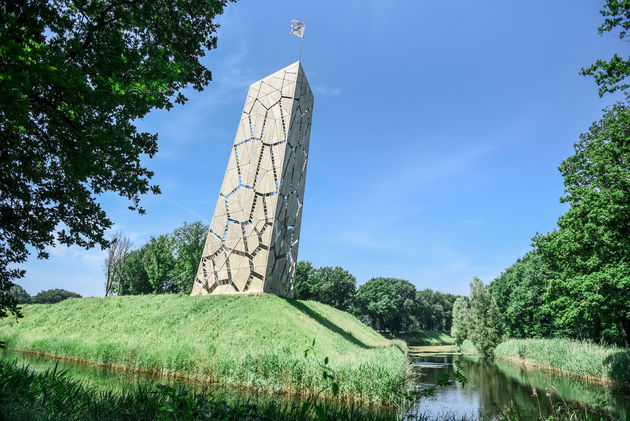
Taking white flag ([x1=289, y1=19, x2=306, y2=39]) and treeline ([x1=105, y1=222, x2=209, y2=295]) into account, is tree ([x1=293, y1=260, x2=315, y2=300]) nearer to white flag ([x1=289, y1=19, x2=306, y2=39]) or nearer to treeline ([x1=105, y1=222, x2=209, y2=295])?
treeline ([x1=105, y1=222, x2=209, y2=295])

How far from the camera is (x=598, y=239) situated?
15055 millimetres

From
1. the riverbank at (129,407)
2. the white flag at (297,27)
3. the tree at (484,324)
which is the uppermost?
the white flag at (297,27)

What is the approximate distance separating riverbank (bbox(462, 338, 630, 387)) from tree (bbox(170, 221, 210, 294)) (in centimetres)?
3291

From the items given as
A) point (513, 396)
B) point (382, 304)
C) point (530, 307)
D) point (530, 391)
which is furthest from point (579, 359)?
point (382, 304)

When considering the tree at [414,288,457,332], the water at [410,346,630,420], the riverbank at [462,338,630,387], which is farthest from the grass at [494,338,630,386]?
the tree at [414,288,457,332]

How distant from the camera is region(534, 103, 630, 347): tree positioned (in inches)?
535

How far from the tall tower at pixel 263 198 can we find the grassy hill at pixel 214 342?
6.96 ft

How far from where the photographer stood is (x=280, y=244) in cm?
2533

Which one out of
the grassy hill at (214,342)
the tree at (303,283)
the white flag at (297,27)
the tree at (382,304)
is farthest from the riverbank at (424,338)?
the white flag at (297,27)

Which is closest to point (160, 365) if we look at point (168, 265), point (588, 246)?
point (588, 246)

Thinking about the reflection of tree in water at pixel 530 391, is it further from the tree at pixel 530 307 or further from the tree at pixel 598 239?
the tree at pixel 530 307

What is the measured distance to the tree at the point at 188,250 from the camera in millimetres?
39656

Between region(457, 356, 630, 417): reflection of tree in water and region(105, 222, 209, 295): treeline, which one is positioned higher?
region(105, 222, 209, 295): treeline

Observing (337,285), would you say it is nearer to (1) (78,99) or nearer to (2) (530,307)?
(2) (530,307)
